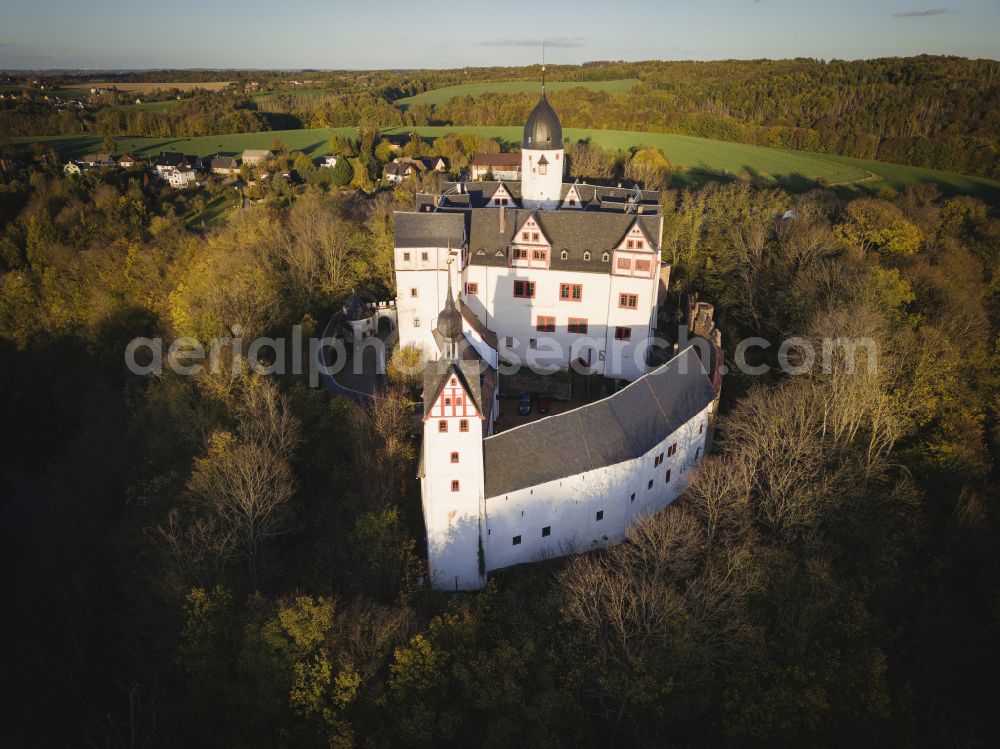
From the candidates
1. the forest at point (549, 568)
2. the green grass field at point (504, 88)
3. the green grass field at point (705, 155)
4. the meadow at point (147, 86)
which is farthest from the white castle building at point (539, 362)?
the meadow at point (147, 86)

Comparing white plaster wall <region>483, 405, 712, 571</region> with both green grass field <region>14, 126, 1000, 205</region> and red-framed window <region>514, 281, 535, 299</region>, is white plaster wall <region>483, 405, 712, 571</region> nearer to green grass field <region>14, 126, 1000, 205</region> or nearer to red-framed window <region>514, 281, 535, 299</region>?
red-framed window <region>514, 281, 535, 299</region>

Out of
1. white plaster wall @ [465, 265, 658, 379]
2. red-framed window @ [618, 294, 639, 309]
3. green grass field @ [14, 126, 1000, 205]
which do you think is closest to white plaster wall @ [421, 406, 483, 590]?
white plaster wall @ [465, 265, 658, 379]

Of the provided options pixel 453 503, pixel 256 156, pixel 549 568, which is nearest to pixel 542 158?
pixel 453 503

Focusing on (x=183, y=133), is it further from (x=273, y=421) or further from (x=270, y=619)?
(x=270, y=619)

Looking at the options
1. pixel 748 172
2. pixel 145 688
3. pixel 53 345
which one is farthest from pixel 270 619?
pixel 748 172

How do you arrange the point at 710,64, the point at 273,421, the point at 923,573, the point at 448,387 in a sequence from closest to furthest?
the point at 448,387 < the point at 923,573 < the point at 273,421 < the point at 710,64

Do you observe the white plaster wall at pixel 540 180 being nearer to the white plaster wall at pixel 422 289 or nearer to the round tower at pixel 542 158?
the round tower at pixel 542 158

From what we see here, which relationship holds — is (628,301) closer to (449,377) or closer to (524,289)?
(524,289)
